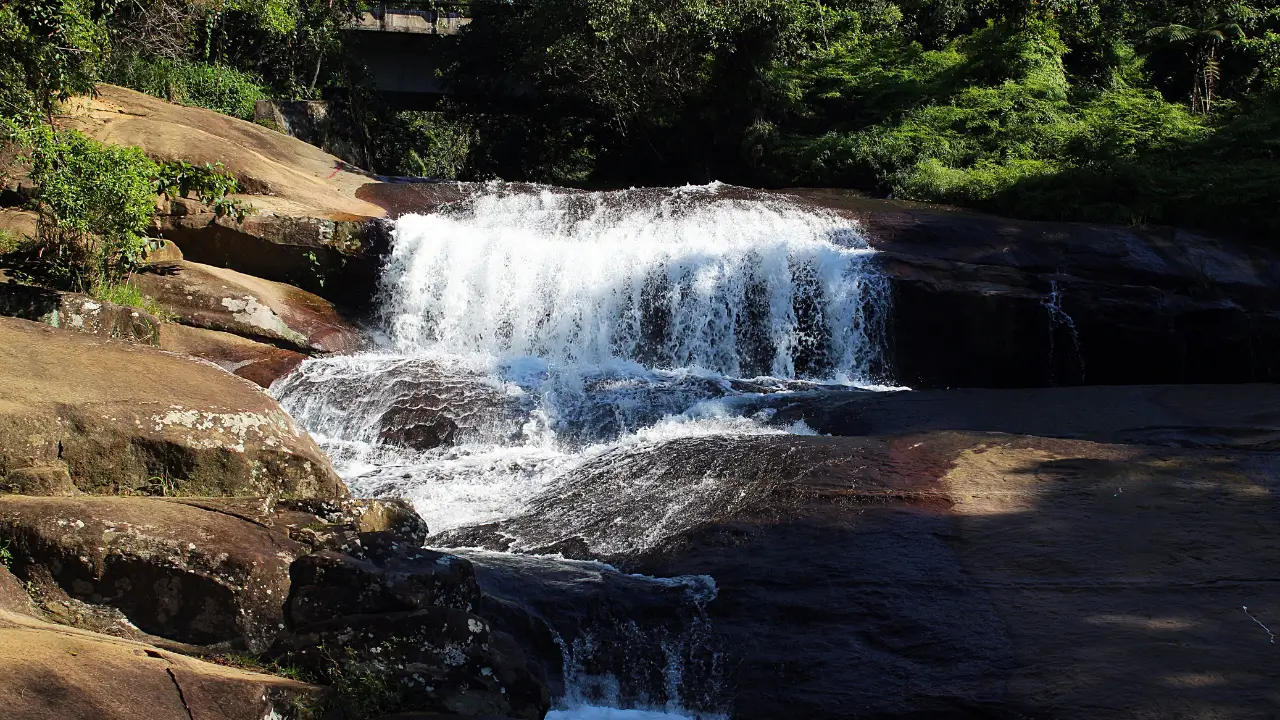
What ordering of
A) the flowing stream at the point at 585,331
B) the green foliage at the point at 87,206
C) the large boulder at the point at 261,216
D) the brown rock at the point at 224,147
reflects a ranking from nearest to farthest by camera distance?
the flowing stream at the point at 585,331 < the green foliage at the point at 87,206 < the large boulder at the point at 261,216 < the brown rock at the point at 224,147

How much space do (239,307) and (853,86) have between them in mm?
14371

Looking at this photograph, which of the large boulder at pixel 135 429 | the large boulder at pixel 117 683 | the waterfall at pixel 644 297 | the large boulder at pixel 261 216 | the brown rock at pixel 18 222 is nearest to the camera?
the large boulder at pixel 117 683

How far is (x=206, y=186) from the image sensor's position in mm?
14617

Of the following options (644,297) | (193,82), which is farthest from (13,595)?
(193,82)

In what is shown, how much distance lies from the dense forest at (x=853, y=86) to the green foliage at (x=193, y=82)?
0.05 meters

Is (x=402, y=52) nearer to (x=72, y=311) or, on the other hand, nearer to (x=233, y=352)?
(x=233, y=352)

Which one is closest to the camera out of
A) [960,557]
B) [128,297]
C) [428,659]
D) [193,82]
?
[428,659]

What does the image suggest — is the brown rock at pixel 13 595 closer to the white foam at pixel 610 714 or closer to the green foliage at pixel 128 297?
the white foam at pixel 610 714

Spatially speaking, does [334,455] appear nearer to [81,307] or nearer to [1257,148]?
[81,307]

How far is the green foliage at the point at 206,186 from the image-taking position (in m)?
14.5

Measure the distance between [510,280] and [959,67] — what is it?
1223 centimetres

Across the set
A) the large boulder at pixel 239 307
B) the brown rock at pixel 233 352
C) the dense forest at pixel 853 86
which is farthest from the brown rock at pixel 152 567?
the dense forest at pixel 853 86

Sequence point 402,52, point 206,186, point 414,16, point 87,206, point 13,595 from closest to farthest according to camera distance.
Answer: point 13,595
point 87,206
point 206,186
point 402,52
point 414,16

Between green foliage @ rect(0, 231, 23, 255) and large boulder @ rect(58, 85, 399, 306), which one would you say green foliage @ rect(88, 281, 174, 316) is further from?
large boulder @ rect(58, 85, 399, 306)
